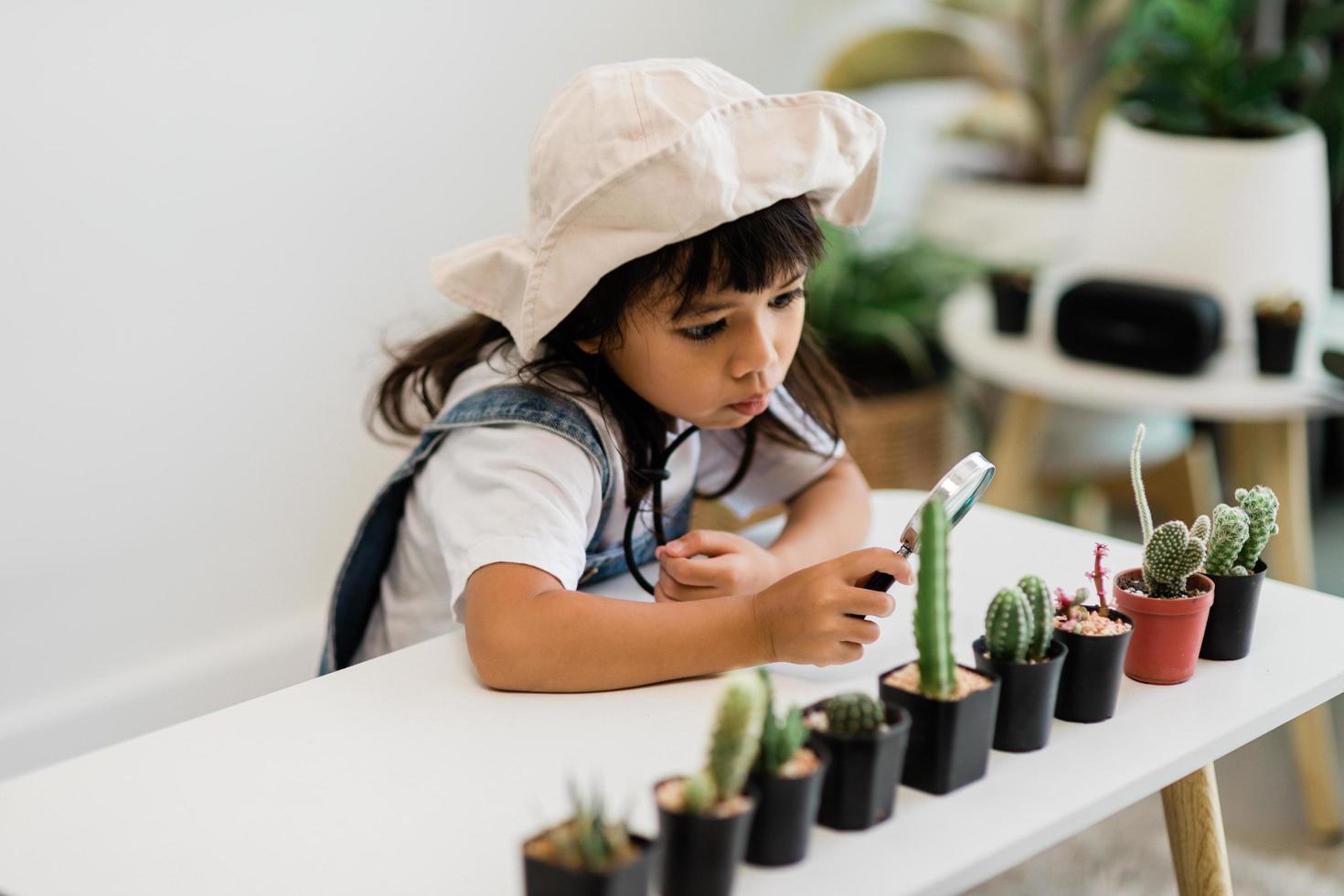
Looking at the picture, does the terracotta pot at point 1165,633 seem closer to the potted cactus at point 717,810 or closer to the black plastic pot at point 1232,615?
the black plastic pot at point 1232,615

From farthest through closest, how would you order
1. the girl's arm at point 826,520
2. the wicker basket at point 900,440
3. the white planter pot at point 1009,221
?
the white planter pot at point 1009,221
the wicker basket at point 900,440
the girl's arm at point 826,520

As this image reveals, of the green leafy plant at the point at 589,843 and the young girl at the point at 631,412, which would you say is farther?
the young girl at the point at 631,412

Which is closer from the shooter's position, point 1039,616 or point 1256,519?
point 1039,616

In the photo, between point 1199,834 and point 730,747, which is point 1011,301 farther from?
point 730,747

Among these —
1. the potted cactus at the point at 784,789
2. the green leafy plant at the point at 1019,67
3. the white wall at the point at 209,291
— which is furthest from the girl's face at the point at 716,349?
the green leafy plant at the point at 1019,67

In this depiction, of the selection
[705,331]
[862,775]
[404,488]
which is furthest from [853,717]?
[404,488]

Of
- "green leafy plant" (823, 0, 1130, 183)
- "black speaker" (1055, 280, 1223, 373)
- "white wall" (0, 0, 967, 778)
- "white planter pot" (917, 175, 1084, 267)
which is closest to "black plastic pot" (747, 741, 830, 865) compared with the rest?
"white wall" (0, 0, 967, 778)

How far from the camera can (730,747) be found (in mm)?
630

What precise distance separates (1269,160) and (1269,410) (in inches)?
13.3

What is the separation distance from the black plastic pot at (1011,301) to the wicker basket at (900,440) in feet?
0.84

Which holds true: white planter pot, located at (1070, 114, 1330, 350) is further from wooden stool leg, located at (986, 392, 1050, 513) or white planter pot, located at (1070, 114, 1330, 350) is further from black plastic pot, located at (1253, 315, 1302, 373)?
wooden stool leg, located at (986, 392, 1050, 513)

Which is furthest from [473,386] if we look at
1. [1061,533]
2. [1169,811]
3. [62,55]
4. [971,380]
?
[971,380]

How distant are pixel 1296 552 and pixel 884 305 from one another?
2.48ft

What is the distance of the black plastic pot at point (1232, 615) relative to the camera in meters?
0.92
